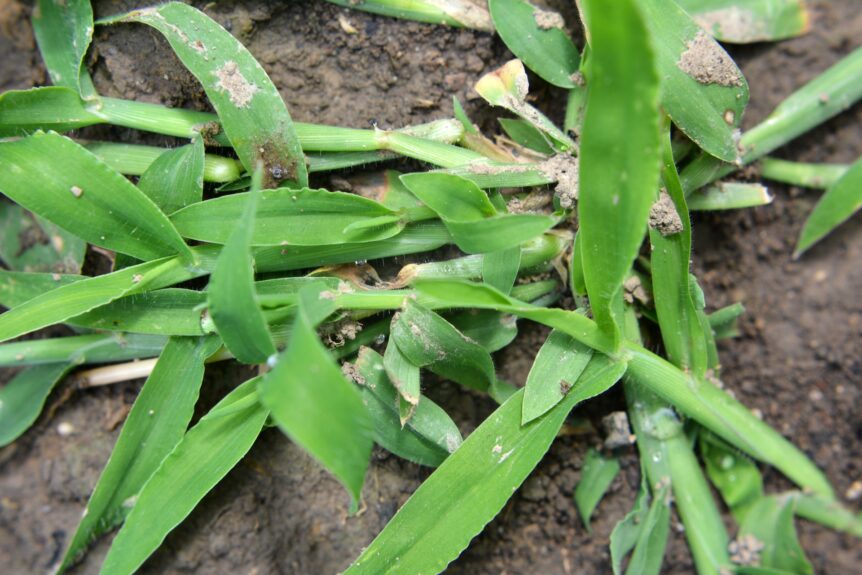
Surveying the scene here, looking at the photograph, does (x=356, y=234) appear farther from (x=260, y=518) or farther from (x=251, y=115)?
(x=260, y=518)

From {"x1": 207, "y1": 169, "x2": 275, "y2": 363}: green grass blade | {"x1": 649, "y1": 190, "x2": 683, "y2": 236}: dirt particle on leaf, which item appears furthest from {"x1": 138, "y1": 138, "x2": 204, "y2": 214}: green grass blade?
{"x1": 649, "y1": 190, "x2": 683, "y2": 236}: dirt particle on leaf

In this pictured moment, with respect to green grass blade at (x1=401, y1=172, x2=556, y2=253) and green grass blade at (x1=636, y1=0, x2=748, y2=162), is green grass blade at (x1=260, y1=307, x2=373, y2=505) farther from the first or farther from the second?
green grass blade at (x1=636, y1=0, x2=748, y2=162)

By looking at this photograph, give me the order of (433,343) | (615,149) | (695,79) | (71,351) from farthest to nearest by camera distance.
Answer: (71,351) → (695,79) → (433,343) → (615,149)

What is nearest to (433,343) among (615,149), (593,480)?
(615,149)

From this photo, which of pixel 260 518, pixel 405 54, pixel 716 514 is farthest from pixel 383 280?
pixel 716 514

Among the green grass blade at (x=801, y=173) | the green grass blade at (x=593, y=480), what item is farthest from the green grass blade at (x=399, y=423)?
the green grass blade at (x=801, y=173)

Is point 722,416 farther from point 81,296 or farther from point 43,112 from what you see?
point 43,112

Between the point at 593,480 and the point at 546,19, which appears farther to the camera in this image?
the point at 593,480
